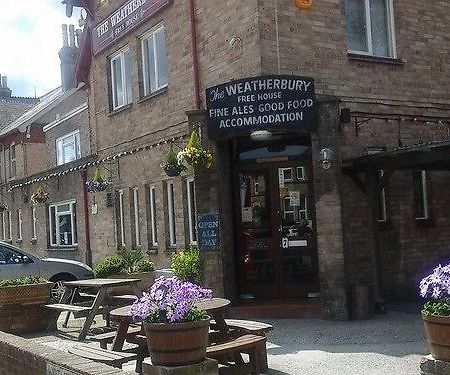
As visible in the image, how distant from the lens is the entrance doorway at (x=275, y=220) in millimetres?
11484

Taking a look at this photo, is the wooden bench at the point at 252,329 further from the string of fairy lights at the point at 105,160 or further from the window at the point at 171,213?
the window at the point at 171,213

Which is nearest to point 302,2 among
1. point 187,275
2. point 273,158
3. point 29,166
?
point 273,158

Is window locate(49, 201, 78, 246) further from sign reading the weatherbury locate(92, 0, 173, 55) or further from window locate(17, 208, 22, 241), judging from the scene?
sign reading the weatherbury locate(92, 0, 173, 55)

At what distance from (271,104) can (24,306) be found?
5.11 meters

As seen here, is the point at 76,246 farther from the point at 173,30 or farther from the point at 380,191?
the point at 380,191

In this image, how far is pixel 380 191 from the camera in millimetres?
11586

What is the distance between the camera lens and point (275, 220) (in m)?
11.6

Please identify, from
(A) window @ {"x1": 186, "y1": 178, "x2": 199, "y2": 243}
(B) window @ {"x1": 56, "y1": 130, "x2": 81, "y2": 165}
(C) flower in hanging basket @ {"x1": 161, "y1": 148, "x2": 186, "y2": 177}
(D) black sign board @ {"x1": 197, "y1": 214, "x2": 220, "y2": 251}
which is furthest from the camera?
(B) window @ {"x1": 56, "y1": 130, "x2": 81, "y2": 165}

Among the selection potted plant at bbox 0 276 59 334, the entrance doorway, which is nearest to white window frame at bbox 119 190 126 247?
the entrance doorway

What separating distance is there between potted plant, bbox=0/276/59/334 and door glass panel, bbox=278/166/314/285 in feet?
13.4

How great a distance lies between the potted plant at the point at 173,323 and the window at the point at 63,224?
13.5 metres

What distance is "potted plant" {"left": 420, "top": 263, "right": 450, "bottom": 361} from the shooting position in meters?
5.85


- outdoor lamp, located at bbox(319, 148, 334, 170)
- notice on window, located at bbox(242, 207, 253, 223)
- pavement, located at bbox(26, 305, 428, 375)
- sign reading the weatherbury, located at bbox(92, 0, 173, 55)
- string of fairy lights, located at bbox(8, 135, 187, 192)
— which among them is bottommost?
pavement, located at bbox(26, 305, 428, 375)

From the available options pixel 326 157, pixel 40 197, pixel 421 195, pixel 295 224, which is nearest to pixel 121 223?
pixel 40 197
